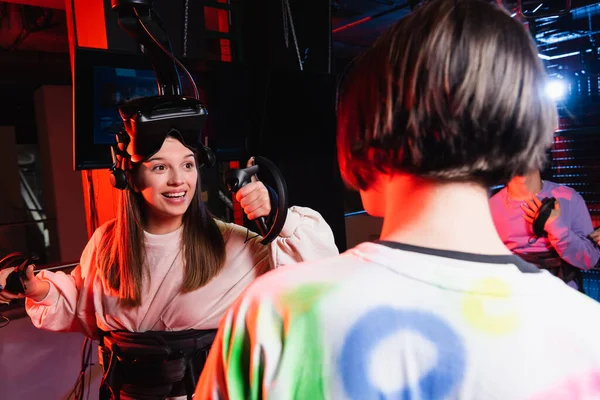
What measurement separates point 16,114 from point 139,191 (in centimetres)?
987

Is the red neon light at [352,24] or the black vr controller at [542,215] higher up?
the red neon light at [352,24]

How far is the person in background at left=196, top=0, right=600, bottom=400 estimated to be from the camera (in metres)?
0.52

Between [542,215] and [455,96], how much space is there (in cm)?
242

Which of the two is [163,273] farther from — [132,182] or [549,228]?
[549,228]

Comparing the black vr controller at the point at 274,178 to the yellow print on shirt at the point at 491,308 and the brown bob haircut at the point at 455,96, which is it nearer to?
the brown bob haircut at the point at 455,96

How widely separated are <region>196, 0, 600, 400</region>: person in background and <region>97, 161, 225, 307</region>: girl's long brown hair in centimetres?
91

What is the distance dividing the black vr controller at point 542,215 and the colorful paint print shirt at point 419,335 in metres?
2.33

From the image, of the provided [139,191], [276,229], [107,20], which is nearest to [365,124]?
[276,229]

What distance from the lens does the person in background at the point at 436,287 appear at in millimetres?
524

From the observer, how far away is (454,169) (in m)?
0.58

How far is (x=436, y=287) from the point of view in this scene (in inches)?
20.7

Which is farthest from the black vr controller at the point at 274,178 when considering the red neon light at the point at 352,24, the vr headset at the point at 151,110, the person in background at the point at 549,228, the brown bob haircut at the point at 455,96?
the red neon light at the point at 352,24

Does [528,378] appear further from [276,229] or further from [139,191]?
[139,191]

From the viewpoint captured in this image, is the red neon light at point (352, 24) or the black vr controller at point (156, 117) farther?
the red neon light at point (352, 24)
